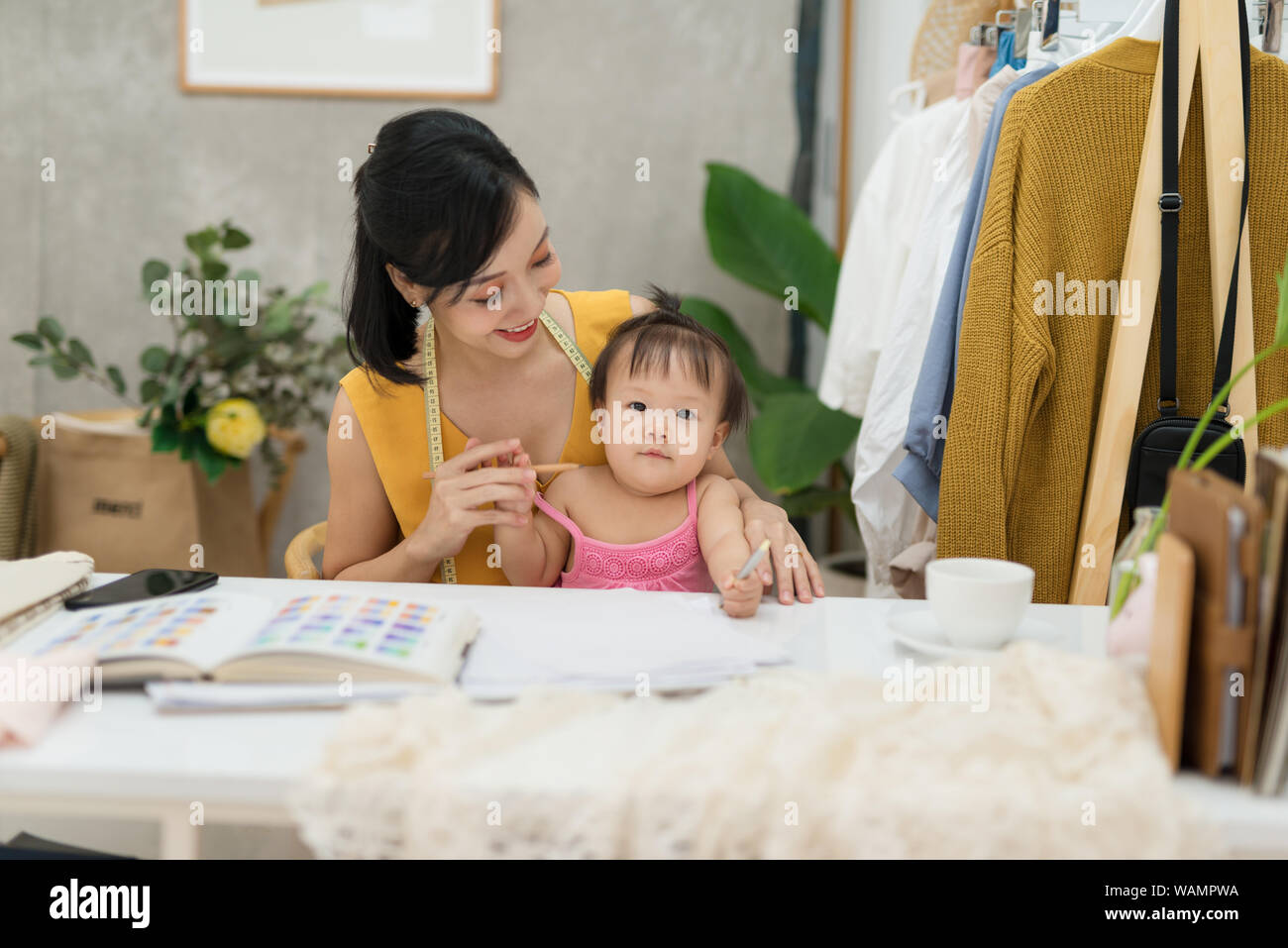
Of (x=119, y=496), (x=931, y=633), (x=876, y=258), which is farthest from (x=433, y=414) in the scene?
(x=119, y=496)

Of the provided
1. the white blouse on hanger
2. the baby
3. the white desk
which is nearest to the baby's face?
the baby

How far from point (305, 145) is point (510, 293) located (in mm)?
2264

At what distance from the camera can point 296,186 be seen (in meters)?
3.28

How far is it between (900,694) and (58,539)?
277cm

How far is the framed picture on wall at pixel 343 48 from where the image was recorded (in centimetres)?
317

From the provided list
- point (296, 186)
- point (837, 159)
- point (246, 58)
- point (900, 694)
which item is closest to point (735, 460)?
point (837, 159)

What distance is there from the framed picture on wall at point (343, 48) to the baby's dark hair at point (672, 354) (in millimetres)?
2009

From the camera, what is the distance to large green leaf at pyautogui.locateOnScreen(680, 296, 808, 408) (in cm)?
294

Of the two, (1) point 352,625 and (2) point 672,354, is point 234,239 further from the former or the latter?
(1) point 352,625

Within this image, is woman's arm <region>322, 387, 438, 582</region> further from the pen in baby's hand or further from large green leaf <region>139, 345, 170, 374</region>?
large green leaf <region>139, 345, 170, 374</region>

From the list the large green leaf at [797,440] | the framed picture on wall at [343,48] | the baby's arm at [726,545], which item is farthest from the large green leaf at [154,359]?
the baby's arm at [726,545]

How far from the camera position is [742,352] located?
2.98 m

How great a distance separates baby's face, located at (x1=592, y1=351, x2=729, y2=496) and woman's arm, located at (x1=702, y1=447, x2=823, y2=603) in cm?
12

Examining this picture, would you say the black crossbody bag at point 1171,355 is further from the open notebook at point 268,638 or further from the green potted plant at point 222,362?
the green potted plant at point 222,362
